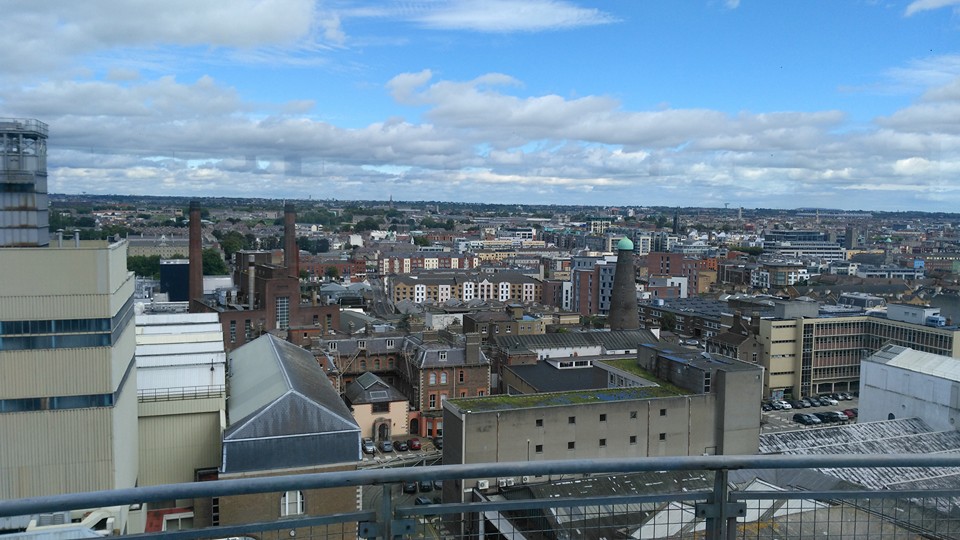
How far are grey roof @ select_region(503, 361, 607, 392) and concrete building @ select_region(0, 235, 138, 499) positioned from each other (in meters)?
12.3

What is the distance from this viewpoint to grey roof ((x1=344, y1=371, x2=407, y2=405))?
1944 centimetres

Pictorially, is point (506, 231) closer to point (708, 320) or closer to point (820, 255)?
point (820, 255)

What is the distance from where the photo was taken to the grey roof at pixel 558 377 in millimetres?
19531

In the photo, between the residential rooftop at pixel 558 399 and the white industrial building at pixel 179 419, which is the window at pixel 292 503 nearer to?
the white industrial building at pixel 179 419

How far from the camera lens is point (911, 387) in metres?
18.5

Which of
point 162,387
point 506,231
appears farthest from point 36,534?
point 506,231

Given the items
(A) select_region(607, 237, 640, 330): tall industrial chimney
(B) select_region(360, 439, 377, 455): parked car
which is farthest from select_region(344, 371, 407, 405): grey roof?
(A) select_region(607, 237, 640, 330): tall industrial chimney

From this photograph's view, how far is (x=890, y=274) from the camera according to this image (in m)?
50.9

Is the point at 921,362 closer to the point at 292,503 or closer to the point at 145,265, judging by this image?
the point at 292,503

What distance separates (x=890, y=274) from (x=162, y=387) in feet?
164

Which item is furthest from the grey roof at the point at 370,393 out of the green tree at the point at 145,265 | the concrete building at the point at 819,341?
the green tree at the point at 145,265

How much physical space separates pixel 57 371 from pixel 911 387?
712 inches

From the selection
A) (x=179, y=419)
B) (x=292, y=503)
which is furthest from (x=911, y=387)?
(x=179, y=419)

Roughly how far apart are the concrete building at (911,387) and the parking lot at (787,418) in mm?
1831
